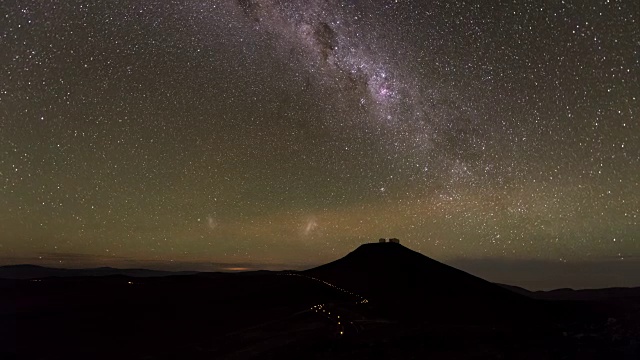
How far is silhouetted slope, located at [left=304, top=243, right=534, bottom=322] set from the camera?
5316cm

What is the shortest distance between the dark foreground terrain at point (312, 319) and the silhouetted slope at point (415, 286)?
7.9 inches

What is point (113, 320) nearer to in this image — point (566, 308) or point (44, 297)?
point (44, 297)

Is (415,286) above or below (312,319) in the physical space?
above

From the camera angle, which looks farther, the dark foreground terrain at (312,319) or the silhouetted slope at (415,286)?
the silhouetted slope at (415,286)

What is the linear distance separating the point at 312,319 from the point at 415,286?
24.6 meters

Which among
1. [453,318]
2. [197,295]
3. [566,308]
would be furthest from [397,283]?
[197,295]

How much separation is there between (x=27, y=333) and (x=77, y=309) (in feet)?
33.2

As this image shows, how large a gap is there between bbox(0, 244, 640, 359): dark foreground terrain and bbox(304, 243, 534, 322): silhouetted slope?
202 millimetres

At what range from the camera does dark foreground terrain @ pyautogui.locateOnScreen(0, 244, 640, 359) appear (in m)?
34.0

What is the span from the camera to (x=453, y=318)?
4912 centimetres

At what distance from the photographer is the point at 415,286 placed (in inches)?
2484

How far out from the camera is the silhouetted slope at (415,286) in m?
53.2

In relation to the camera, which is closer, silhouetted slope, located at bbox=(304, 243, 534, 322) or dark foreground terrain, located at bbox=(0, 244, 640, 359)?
dark foreground terrain, located at bbox=(0, 244, 640, 359)

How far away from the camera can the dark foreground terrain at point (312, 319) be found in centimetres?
3403
